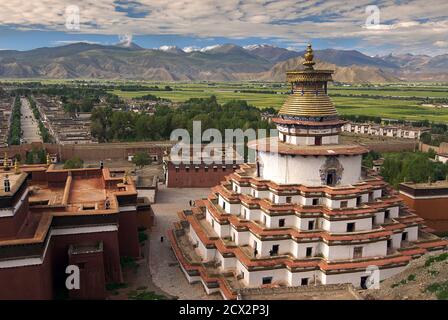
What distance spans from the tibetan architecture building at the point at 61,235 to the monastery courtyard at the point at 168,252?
1.72m

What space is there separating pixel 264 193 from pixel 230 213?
7.19ft

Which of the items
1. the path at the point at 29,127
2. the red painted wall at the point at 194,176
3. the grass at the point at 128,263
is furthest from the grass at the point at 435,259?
the path at the point at 29,127

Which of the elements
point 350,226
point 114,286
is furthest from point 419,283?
point 114,286

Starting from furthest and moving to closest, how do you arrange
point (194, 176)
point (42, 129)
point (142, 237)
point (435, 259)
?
point (42, 129)
point (194, 176)
point (142, 237)
point (435, 259)

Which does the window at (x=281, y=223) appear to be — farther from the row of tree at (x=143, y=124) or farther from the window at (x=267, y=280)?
the row of tree at (x=143, y=124)

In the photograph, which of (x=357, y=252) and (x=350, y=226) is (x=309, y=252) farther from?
(x=350, y=226)

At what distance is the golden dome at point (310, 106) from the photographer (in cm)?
2275

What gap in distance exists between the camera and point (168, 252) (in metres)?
26.5

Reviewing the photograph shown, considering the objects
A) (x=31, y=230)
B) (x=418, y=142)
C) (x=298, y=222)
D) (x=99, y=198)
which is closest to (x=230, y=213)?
(x=298, y=222)

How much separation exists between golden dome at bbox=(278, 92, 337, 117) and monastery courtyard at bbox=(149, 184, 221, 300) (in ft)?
32.6

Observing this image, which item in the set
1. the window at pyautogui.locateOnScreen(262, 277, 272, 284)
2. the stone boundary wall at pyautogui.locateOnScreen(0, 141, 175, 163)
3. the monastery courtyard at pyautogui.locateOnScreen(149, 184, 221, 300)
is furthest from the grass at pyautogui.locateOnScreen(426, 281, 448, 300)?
the stone boundary wall at pyautogui.locateOnScreen(0, 141, 175, 163)

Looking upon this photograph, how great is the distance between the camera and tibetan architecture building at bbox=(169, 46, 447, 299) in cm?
2012

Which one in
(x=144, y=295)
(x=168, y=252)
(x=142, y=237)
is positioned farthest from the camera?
(x=142, y=237)

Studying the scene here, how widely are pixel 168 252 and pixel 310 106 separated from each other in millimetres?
11824
